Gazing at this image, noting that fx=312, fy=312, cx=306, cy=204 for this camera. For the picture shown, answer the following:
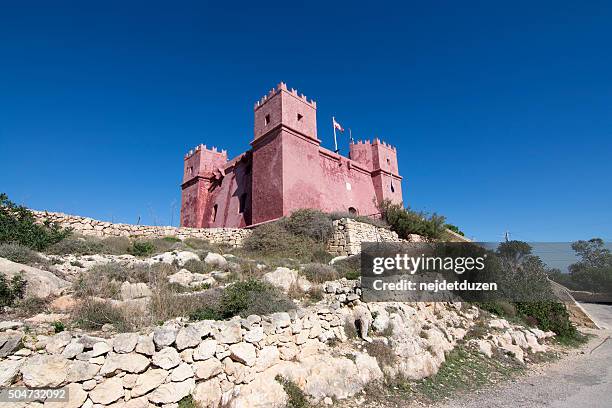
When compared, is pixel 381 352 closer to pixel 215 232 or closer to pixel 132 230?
pixel 215 232

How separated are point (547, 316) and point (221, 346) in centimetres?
1405

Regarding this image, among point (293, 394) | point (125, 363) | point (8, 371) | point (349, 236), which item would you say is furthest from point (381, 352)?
point (349, 236)

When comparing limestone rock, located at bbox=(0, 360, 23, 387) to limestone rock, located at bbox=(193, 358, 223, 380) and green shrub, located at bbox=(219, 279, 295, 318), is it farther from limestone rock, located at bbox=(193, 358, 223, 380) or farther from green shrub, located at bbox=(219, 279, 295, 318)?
green shrub, located at bbox=(219, 279, 295, 318)

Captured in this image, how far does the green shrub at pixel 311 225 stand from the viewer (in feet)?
49.5

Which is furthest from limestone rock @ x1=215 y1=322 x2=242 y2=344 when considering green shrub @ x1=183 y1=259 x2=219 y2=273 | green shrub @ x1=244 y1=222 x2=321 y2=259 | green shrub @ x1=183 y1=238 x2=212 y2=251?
green shrub @ x1=183 y1=238 x2=212 y2=251

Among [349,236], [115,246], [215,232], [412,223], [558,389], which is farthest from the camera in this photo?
[412,223]

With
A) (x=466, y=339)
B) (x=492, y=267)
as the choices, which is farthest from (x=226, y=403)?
(x=492, y=267)

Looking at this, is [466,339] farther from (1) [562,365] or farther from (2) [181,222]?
(2) [181,222]

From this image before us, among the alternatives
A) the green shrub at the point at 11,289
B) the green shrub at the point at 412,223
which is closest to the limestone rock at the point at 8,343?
the green shrub at the point at 11,289

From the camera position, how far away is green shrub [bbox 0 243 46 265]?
22.1 ft

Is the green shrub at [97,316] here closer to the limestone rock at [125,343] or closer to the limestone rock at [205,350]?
the limestone rock at [125,343]

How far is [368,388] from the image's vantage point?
5.74 meters

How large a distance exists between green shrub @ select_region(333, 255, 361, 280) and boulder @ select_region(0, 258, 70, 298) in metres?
6.84

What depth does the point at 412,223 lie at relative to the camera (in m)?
19.1
